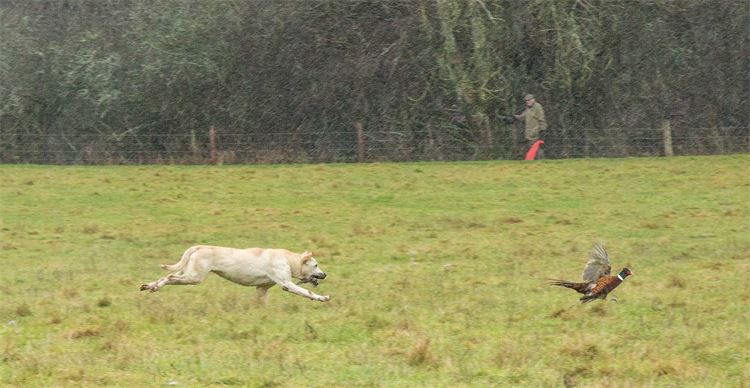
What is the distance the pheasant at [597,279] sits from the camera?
11.4 metres

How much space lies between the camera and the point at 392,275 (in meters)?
14.1

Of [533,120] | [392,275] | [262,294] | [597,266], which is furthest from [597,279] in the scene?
[533,120]

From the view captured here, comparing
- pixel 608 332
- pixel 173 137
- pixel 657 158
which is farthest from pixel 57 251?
pixel 657 158

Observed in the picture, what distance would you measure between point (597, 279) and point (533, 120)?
17.6m

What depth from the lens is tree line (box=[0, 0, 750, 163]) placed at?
97.9 feet

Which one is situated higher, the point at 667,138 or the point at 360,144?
the point at 667,138

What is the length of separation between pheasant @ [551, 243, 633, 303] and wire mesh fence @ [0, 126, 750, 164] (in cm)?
1815

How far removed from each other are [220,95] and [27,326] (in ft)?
71.0

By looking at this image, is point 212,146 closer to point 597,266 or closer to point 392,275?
point 392,275

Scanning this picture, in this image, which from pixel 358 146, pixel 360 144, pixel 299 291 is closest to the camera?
pixel 299 291

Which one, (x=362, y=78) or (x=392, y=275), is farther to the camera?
(x=362, y=78)

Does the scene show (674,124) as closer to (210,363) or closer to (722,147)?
(722,147)

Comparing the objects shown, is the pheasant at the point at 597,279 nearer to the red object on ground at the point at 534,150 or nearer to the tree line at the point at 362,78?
the red object on ground at the point at 534,150

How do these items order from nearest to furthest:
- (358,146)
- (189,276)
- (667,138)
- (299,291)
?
(299,291) < (189,276) < (667,138) < (358,146)
